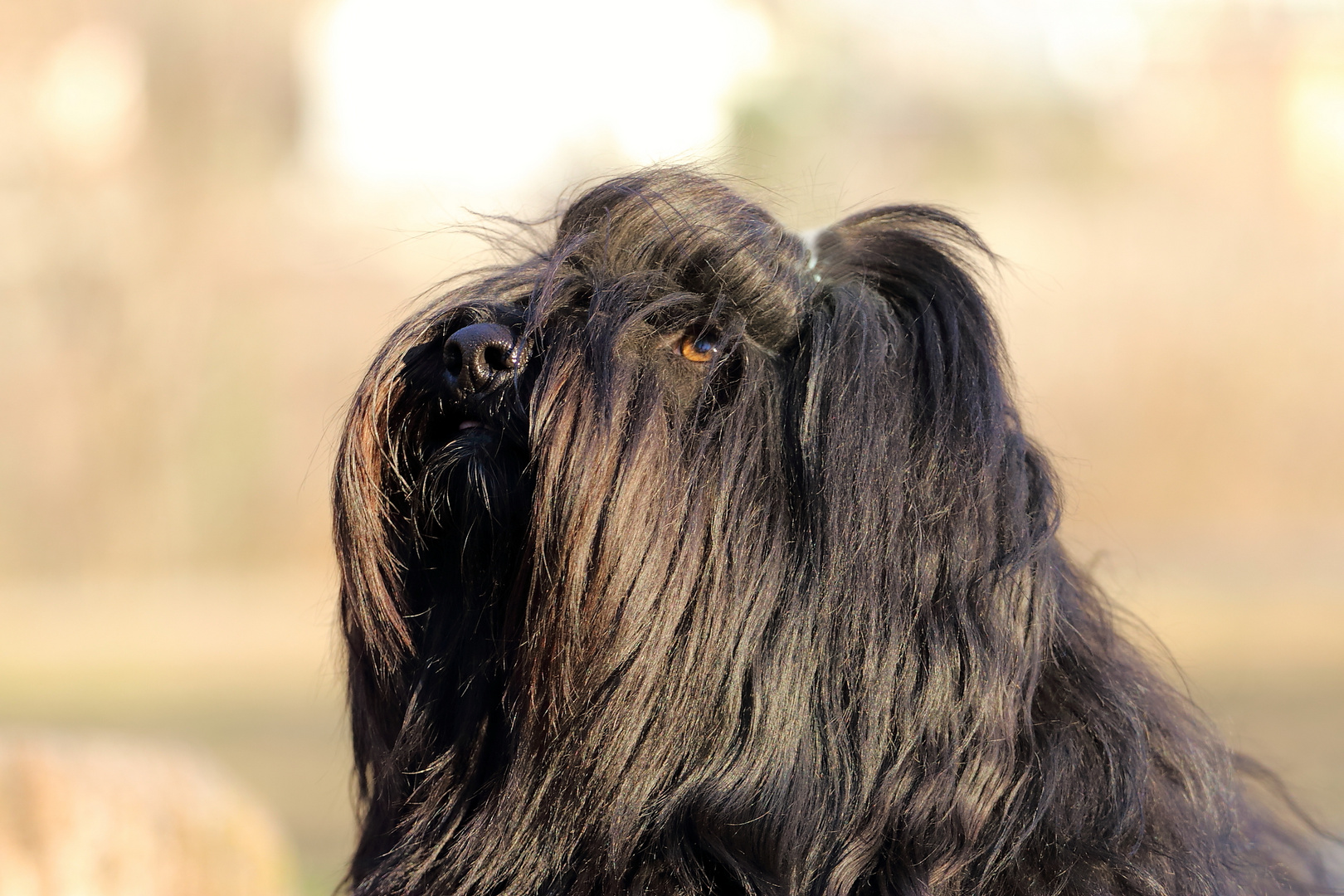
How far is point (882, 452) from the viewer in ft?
6.72

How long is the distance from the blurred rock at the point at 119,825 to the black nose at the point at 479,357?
7.67 ft

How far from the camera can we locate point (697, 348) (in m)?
2.12

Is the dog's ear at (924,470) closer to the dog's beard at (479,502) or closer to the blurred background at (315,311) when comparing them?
the dog's beard at (479,502)

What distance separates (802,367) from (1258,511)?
525 inches

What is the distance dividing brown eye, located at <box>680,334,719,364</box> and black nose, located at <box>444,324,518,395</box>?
31cm

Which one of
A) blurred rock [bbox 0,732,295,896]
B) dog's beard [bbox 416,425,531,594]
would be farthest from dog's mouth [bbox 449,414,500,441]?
blurred rock [bbox 0,732,295,896]

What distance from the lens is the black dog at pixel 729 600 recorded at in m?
1.99

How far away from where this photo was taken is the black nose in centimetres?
200

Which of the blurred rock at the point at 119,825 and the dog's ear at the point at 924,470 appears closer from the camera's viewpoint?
the dog's ear at the point at 924,470

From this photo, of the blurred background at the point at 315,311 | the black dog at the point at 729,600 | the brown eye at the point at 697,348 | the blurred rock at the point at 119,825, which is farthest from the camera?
the blurred background at the point at 315,311

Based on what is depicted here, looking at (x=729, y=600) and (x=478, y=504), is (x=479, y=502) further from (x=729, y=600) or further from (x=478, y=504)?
(x=729, y=600)

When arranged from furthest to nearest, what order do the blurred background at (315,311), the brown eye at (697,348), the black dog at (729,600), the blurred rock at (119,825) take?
the blurred background at (315,311), the blurred rock at (119,825), the brown eye at (697,348), the black dog at (729,600)

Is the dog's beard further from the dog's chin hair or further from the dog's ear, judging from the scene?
the dog's ear

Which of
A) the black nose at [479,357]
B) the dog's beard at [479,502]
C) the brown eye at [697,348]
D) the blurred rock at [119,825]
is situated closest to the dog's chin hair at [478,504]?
the dog's beard at [479,502]
